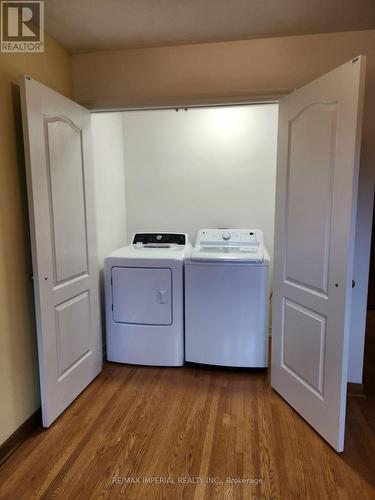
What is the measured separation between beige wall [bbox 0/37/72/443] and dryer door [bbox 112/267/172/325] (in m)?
0.73

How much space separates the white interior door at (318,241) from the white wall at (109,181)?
1453 millimetres

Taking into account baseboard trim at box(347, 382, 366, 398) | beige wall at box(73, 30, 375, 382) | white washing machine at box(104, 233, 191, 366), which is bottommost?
baseboard trim at box(347, 382, 366, 398)

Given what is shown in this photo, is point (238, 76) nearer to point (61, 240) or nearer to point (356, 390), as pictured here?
point (61, 240)

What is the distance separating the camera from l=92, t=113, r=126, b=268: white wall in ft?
8.09

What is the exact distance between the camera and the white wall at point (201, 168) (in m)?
2.87

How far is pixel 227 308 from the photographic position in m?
2.25

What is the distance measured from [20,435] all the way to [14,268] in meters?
0.92

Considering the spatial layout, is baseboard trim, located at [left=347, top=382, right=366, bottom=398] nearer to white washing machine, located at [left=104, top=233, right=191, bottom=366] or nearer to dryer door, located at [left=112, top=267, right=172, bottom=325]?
white washing machine, located at [left=104, top=233, right=191, bottom=366]

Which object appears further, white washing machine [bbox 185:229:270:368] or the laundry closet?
white washing machine [bbox 185:229:270:368]

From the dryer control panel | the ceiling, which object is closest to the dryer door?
the dryer control panel

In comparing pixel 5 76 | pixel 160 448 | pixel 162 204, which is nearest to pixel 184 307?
pixel 160 448

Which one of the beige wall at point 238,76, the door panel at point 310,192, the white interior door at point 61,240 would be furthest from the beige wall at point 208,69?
the door panel at point 310,192

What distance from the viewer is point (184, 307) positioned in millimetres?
2338

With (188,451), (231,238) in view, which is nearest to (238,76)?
(231,238)
